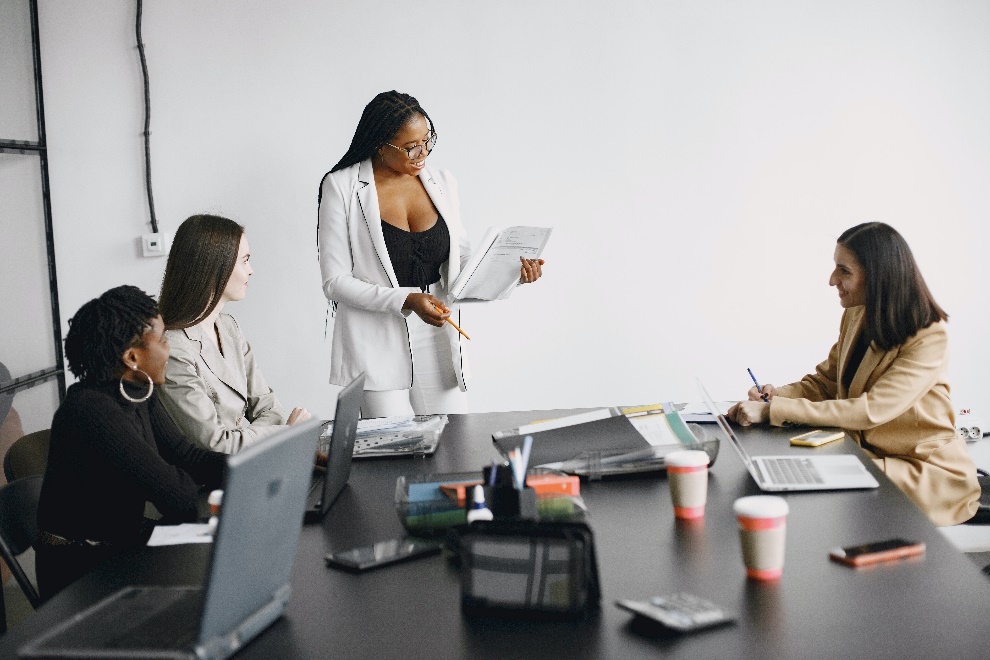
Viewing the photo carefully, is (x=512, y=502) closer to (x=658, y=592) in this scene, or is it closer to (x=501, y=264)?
(x=658, y=592)

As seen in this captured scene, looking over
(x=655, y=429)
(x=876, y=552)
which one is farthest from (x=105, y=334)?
(x=876, y=552)

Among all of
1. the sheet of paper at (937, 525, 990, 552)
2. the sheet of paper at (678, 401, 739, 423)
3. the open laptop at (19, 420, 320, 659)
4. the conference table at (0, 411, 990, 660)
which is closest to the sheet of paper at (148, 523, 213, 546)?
the conference table at (0, 411, 990, 660)

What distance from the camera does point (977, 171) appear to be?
12.1 feet

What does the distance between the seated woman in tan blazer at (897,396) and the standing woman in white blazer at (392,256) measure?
3.09 feet

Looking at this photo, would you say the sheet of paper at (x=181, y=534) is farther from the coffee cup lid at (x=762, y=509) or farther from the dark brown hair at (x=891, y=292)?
the dark brown hair at (x=891, y=292)

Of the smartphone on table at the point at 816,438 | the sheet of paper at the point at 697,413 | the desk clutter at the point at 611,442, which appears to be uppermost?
the desk clutter at the point at 611,442

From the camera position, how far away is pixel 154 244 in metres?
3.79

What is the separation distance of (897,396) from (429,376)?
1.41 metres

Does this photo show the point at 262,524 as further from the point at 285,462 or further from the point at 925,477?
the point at 925,477

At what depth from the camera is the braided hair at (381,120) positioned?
2992 millimetres

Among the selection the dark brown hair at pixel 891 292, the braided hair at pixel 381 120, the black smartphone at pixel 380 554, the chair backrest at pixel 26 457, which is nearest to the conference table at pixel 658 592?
the black smartphone at pixel 380 554

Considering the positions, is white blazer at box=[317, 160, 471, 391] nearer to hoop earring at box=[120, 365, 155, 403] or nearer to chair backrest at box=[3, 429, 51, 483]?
chair backrest at box=[3, 429, 51, 483]

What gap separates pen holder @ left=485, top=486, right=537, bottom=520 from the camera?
140 centimetres

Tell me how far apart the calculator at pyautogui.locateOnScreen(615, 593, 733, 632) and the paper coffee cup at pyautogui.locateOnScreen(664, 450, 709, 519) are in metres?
0.34
